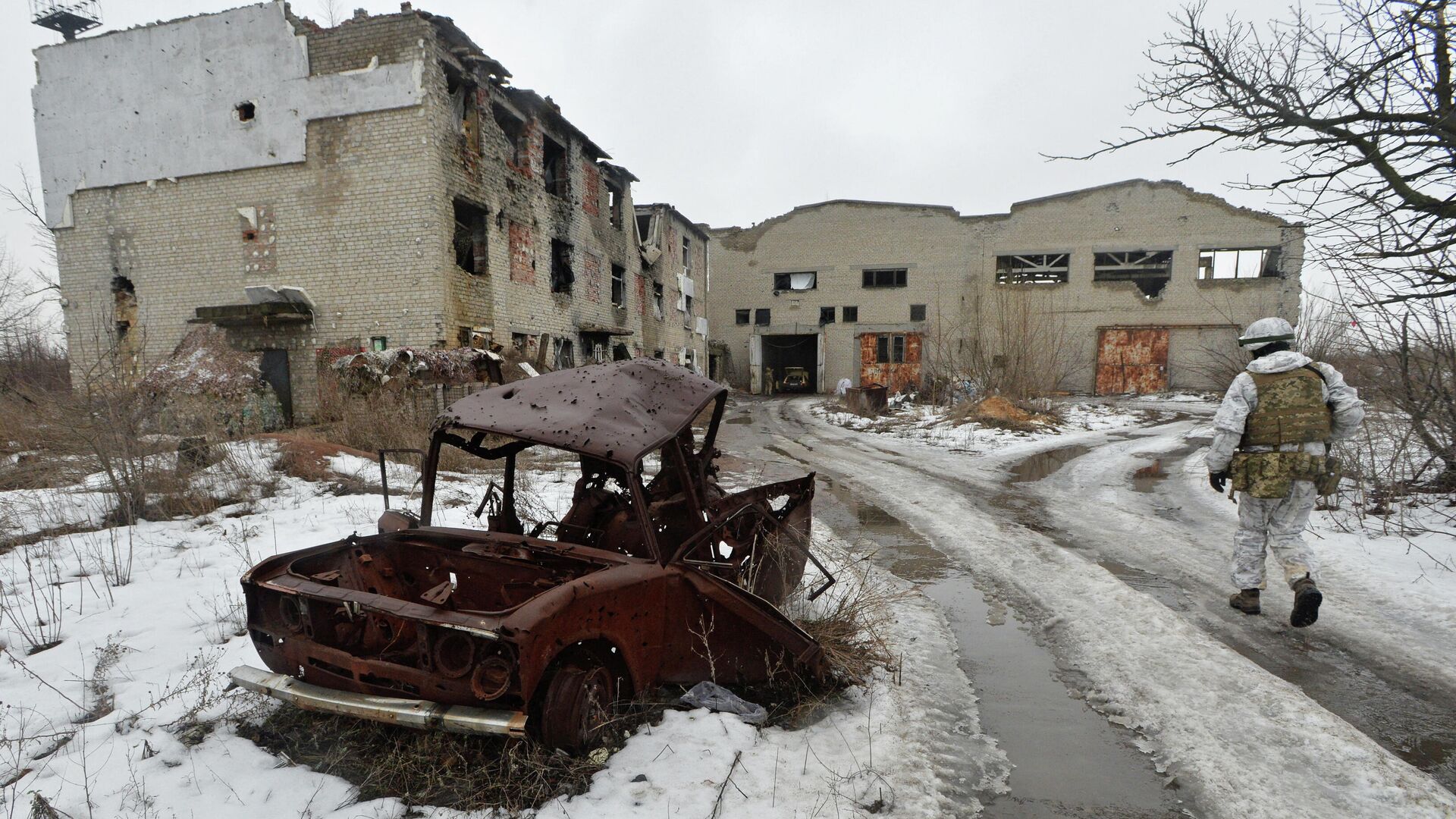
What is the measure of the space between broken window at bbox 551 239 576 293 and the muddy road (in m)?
11.8

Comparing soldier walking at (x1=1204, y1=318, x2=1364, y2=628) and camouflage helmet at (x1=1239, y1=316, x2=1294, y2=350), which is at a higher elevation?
camouflage helmet at (x1=1239, y1=316, x2=1294, y2=350)

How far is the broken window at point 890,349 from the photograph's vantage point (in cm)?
3164

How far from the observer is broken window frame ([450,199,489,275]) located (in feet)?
50.3

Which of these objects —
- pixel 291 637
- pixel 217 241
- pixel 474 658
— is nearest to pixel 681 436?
pixel 474 658

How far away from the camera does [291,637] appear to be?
267 centimetres

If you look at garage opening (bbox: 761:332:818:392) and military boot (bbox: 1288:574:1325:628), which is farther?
garage opening (bbox: 761:332:818:392)

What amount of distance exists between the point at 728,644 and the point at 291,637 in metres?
1.86

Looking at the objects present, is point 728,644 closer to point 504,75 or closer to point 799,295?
point 504,75

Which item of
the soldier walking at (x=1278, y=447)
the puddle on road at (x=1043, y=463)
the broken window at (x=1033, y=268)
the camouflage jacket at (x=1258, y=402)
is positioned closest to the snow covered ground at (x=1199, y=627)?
the soldier walking at (x=1278, y=447)

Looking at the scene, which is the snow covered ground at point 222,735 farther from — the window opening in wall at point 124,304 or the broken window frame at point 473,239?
the window opening in wall at point 124,304

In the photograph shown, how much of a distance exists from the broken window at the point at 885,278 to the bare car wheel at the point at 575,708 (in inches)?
1257

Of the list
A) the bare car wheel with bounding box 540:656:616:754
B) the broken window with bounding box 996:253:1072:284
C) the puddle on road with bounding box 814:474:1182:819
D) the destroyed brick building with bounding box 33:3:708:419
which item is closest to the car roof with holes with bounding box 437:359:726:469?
the bare car wheel with bounding box 540:656:616:754

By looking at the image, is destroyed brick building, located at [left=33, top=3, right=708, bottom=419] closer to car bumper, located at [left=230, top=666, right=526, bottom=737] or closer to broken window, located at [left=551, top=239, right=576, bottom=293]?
broken window, located at [left=551, top=239, right=576, bottom=293]

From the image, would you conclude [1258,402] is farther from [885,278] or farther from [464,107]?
[885,278]
